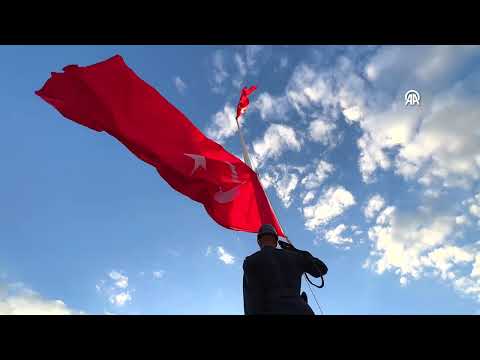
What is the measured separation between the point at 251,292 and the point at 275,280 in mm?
327

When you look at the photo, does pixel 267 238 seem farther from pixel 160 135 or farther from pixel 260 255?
pixel 160 135

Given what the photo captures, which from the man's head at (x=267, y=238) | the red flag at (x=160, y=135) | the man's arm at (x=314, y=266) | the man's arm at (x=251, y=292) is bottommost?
the man's arm at (x=251, y=292)

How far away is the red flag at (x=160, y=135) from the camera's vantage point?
7996 mm

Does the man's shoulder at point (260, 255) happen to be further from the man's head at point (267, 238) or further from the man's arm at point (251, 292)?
the man's head at point (267, 238)

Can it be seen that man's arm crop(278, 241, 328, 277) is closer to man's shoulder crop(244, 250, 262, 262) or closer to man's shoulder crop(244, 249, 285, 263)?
man's shoulder crop(244, 249, 285, 263)

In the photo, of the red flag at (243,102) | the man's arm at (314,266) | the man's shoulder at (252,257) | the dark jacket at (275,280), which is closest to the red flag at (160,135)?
the red flag at (243,102)

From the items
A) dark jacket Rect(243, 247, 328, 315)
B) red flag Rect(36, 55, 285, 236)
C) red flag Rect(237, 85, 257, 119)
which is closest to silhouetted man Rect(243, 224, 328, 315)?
dark jacket Rect(243, 247, 328, 315)

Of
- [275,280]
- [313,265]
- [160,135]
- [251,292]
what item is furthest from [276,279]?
[160,135]

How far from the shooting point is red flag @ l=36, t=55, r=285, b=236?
8.00 m

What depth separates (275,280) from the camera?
438 centimetres
